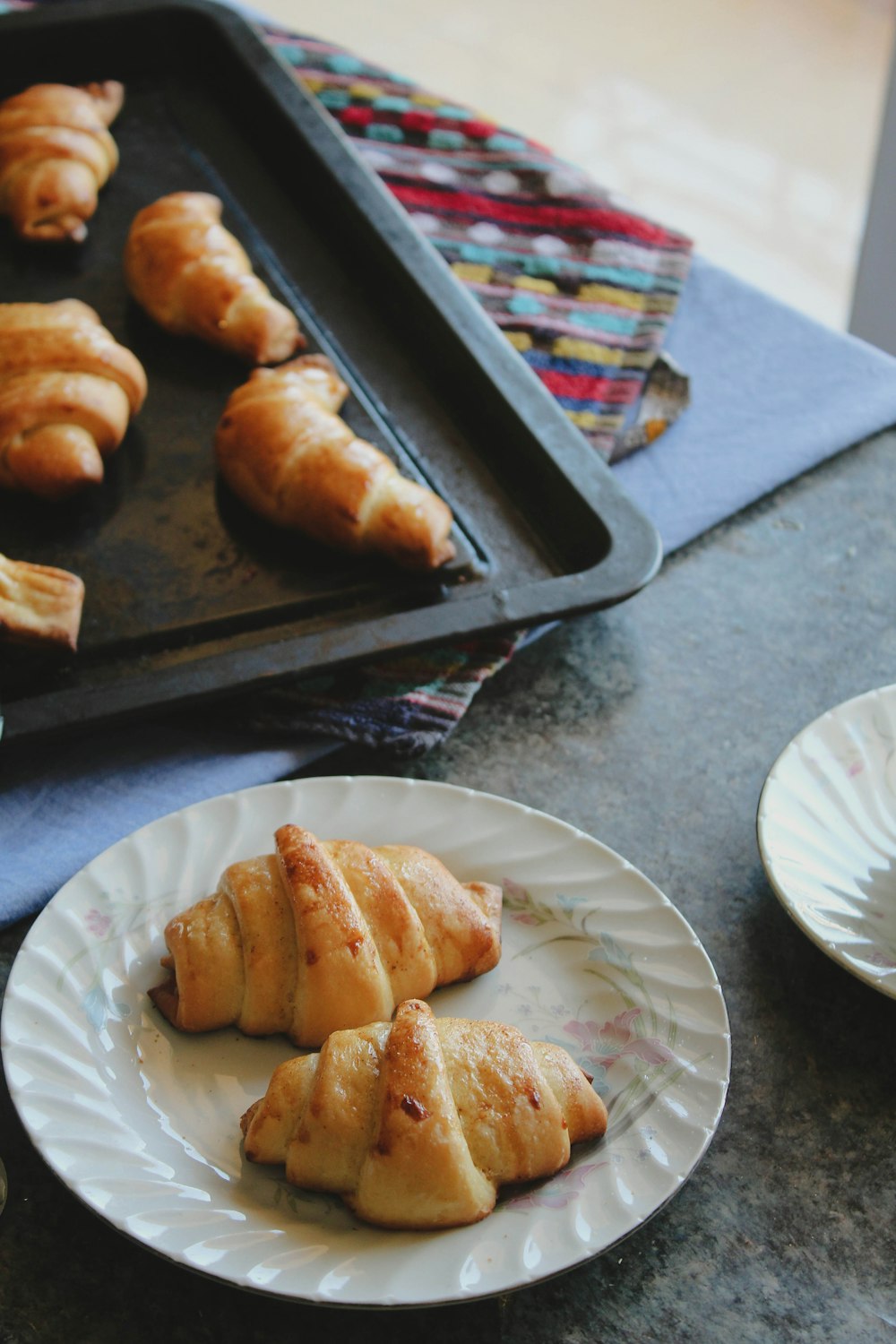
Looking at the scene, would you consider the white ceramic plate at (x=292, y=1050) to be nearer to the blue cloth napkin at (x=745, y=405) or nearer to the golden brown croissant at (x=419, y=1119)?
the golden brown croissant at (x=419, y=1119)

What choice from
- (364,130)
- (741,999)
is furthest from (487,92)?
(741,999)

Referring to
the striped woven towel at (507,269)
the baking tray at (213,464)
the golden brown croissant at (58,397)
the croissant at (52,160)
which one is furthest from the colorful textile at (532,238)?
the golden brown croissant at (58,397)

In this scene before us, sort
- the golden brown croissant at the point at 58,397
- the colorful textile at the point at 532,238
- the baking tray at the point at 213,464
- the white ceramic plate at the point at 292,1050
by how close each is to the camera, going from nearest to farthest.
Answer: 1. the white ceramic plate at the point at 292,1050
2. the baking tray at the point at 213,464
3. the golden brown croissant at the point at 58,397
4. the colorful textile at the point at 532,238

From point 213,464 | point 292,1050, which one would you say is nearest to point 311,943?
point 292,1050

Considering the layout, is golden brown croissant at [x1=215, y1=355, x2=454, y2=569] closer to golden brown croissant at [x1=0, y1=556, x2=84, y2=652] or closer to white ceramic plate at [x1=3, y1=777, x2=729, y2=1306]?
golden brown croissant at [x1=0, y1=556, x2=84, y2=652]

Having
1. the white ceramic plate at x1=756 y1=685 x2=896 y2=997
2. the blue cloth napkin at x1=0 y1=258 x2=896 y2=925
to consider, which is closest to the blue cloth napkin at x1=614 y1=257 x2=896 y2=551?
the blue cloth napkin at x1=0 y1=258 x2=896 y2=925

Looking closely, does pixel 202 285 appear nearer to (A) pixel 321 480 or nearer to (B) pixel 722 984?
(A) pixel 321 480
